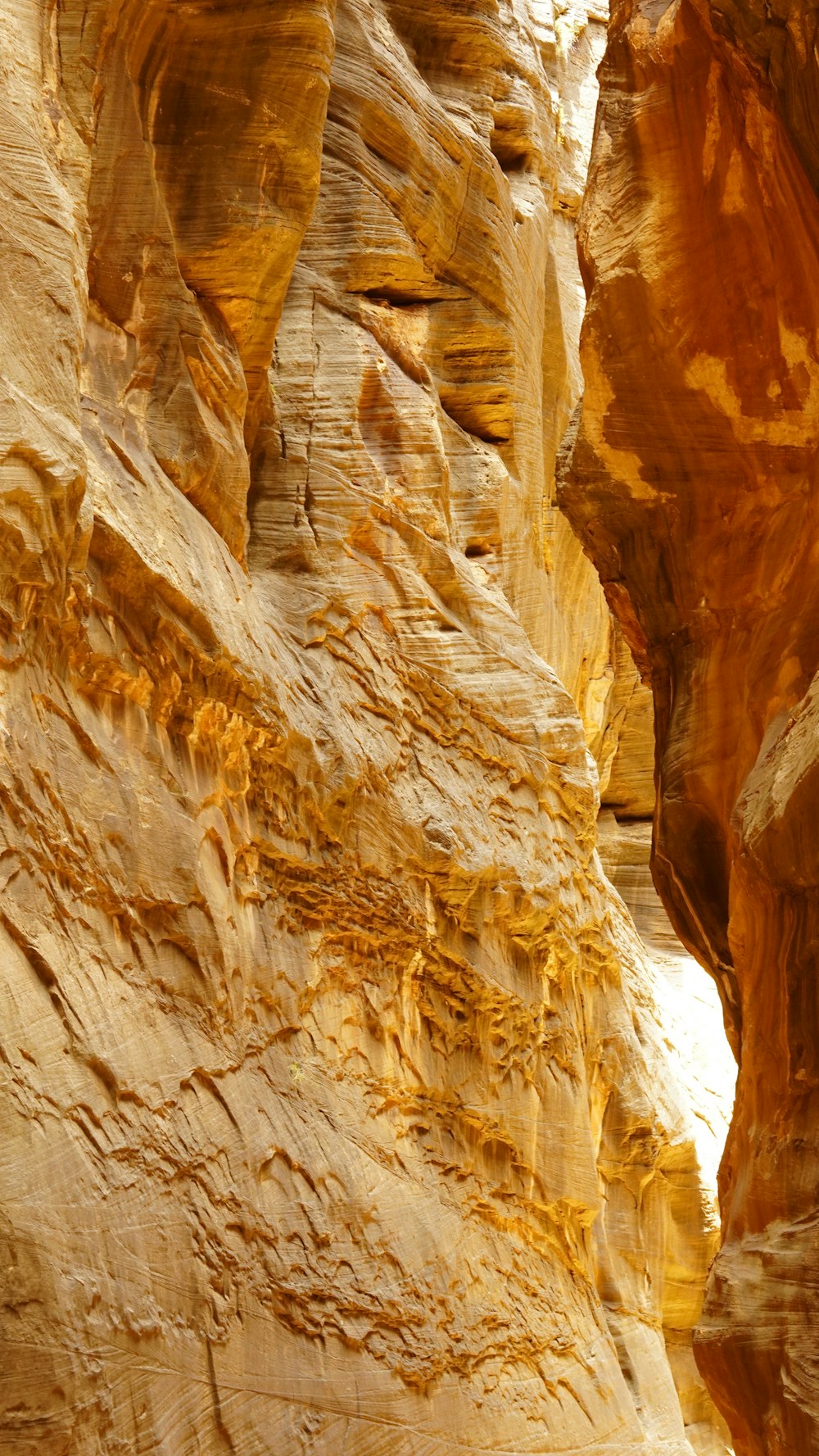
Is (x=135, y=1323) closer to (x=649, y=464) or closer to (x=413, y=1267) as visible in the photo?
(x=413, y=1267)

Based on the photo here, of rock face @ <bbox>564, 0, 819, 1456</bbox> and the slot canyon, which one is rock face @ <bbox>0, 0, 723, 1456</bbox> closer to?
the slot canyon

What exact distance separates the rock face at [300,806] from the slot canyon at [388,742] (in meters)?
0.03

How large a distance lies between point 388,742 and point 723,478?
4.18 metres

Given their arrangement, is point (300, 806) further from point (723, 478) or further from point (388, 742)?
point (723, 478)

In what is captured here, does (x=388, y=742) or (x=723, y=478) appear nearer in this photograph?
(x=723, y=478)

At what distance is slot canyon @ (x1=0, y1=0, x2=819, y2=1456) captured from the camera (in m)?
5.89

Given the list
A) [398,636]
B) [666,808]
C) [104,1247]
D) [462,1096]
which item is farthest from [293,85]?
[104,1247]

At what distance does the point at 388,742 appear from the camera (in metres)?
10.1

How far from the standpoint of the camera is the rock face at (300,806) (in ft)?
21.7

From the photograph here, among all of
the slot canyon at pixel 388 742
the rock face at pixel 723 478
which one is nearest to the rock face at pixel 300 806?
the slot canyon at pixel 388 742

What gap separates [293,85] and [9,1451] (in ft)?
25.9

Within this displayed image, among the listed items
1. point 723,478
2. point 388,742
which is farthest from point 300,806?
point 723,478

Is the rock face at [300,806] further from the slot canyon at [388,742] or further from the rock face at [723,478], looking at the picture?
the rock face at [723,478]

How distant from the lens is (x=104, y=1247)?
20.7 feet
